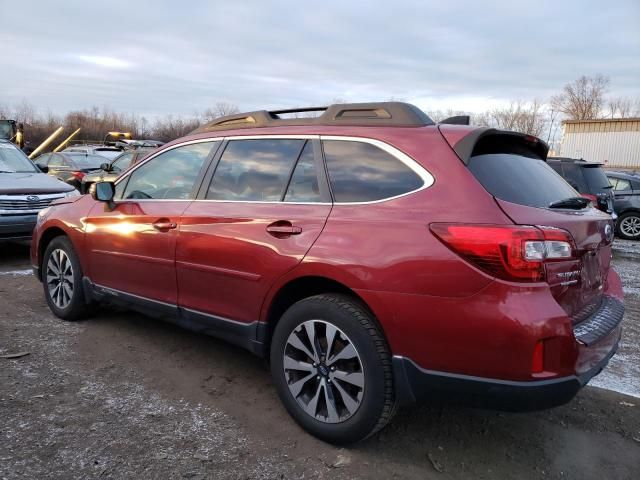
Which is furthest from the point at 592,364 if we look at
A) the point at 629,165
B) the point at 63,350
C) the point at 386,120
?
the point at 629,165

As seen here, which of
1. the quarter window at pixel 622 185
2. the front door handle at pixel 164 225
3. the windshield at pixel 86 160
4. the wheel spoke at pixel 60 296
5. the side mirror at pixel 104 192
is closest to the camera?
the front door handle at pixel 164 225

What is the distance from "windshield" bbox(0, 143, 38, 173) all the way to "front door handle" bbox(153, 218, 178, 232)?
232 inches

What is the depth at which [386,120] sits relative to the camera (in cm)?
296

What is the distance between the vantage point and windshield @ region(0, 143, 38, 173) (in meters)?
8.41

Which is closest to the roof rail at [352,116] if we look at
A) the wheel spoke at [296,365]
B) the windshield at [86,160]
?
the wheel spoke at [296,365]

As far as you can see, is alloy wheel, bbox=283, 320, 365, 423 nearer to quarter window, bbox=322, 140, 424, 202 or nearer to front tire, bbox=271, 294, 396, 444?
front tire, bbox=271, 294, 396, 444

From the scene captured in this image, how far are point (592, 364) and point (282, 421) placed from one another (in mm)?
1717

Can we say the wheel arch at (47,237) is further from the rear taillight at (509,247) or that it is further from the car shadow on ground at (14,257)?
→ the rear taillight at (509,247)

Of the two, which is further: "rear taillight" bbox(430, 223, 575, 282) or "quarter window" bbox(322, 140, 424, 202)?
"quarter window" bbox(322, 140, 424, 202)

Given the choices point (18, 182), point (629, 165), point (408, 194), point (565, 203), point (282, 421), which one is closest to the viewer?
point (408, 194)

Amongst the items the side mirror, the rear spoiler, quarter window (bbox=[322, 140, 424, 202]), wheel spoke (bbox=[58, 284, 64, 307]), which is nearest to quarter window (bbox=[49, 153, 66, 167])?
wheel spoke (bbox=[58, 284, 64, 307])

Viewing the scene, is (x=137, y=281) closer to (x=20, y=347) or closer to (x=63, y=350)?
(x=63, y=350)

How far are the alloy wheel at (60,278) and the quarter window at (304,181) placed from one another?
2.60m

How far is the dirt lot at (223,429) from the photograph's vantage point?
2.66 m
